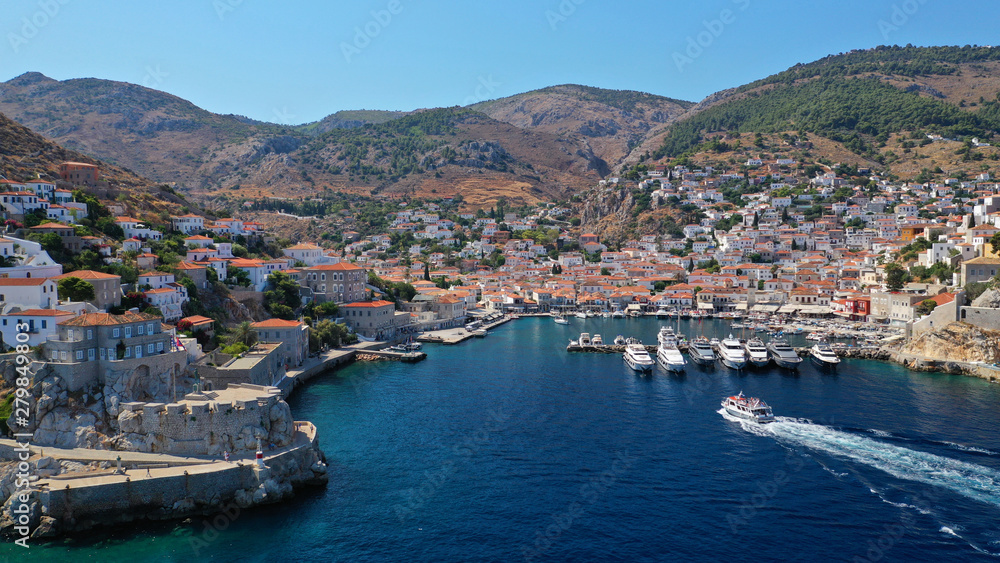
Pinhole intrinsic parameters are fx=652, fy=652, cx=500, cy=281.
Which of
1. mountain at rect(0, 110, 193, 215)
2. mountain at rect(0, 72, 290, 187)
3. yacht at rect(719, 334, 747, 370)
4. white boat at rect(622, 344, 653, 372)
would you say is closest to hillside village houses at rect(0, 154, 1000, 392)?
mountain at rect(0, 110, 193, 215)

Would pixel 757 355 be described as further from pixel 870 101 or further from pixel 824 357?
pixel 870 101

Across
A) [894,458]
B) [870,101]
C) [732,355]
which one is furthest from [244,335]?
[870,101]

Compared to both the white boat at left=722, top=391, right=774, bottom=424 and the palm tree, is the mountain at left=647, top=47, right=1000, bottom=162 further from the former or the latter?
the palm tree

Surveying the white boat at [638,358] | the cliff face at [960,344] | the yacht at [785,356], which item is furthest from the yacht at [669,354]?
the cliff face at [960,344]

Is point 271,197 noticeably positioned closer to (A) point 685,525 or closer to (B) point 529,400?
(B) point 529,400

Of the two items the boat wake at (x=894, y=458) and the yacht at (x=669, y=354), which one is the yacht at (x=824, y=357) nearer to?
the yacht at (x=669, y=354)
